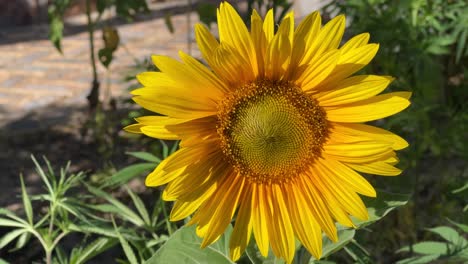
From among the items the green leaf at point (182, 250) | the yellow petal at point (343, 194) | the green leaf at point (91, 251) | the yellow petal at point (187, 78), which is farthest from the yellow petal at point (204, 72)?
the green leaf at point (91, 251)

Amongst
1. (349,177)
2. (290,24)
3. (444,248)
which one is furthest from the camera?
(444,248)

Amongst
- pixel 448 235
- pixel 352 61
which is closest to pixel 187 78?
pixel 352 61

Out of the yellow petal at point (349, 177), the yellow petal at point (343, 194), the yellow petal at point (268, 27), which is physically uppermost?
the yellow petal at point (268, 27)

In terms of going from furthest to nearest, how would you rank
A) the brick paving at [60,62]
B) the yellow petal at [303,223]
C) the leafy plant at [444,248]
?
1. the brick paving at [60,62]
2. the leafy plant at [444,248]
3. the yellow petal at [303,223]

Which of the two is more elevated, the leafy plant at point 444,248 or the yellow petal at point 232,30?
the yellow petal at point 232,30

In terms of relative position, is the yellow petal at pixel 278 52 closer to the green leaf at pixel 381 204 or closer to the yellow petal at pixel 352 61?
the yellow petal at pixel 352 61

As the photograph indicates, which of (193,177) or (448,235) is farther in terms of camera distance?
(448,235)

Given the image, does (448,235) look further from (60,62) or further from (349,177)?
(60,62)
